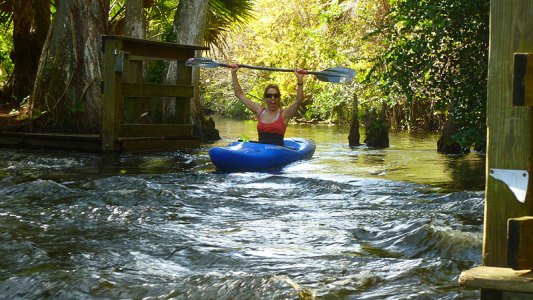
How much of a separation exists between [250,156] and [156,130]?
11.4ft

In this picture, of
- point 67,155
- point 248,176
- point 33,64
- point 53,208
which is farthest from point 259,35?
point 53,208

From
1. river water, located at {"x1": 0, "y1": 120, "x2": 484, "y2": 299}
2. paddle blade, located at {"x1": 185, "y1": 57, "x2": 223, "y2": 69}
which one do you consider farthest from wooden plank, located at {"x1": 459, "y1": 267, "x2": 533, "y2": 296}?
paddle blade, located at {"x1": 185, "y1": 57, "x2": 223, "y2": 69}

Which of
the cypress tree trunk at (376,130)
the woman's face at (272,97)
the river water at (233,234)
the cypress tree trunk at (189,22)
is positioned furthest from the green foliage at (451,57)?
the cypress tree trunk at (376,130)

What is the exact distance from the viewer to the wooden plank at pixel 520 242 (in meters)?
3.05

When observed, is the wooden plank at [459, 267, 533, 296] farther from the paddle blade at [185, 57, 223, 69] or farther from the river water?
the paddle blade at [185, 57, 223, 69]

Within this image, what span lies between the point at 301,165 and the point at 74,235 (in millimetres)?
6280

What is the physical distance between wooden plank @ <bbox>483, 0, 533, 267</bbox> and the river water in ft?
4.25

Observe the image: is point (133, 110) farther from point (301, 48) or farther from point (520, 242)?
point (301, 48)

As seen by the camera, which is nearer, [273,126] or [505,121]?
[505,121]

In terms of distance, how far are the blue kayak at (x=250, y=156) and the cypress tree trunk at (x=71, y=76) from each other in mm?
3859

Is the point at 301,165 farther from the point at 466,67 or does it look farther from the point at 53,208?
the point at 53,208

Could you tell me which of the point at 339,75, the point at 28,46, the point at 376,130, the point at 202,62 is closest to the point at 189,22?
the point at 202,62

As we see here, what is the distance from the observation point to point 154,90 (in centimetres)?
1334

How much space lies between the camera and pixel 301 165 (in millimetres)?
12125
